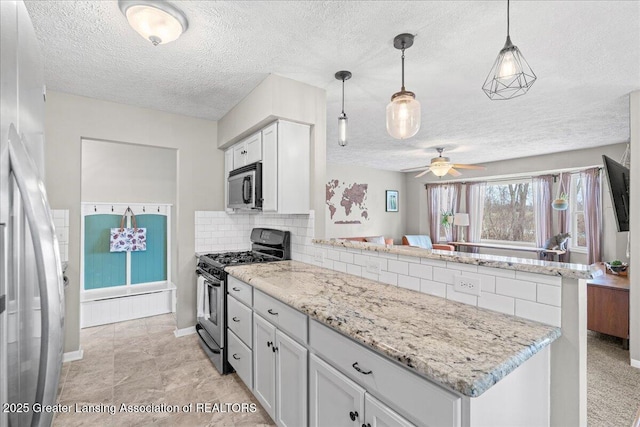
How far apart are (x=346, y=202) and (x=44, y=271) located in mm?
6352

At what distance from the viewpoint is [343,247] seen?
231cm

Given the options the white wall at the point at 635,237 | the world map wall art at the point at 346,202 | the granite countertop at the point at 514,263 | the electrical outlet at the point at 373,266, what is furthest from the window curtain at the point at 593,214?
the electrical outlet at the point at 373,266

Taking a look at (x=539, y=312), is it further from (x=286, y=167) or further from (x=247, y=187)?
(x=247, y=187)

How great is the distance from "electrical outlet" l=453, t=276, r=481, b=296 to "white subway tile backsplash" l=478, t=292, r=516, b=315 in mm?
34

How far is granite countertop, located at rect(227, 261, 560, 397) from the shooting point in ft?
3.09

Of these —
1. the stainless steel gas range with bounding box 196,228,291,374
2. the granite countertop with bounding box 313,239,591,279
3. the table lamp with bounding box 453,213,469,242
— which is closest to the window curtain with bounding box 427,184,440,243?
the table lamp with bounding box 453,213,469,242

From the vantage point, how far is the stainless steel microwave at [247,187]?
2.73 metres

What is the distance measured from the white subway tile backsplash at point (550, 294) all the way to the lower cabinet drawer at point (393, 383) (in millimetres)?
667

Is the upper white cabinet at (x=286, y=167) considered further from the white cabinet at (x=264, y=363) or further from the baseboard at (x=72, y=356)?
the baseboard at (x=72, y=356)

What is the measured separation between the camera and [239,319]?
90.3 inches

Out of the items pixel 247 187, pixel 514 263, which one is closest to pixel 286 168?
pixel 247 187

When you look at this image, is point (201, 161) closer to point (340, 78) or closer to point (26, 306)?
point (340, 78)

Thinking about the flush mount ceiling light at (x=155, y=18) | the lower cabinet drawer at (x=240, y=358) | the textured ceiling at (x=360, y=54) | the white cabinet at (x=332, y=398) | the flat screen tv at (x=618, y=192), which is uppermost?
the textured ceiling at (x=360, y=54)

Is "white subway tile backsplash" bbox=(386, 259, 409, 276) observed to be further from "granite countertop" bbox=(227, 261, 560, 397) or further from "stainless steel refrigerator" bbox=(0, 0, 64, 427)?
"stainless steel refrigerator" bbox=(0, 0, 64, 427)
